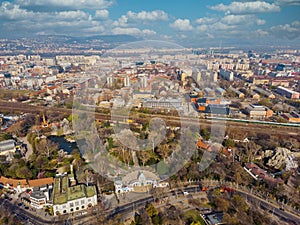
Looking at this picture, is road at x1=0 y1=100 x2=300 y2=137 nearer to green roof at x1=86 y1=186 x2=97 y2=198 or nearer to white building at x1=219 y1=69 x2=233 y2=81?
green roof at x1=86 y1=186 x2=97 y2=198

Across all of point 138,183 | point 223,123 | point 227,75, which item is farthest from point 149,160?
point 227,75

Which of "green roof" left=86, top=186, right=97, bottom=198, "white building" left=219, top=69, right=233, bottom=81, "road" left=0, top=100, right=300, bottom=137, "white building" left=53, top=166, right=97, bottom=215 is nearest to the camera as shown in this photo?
"white building" left=53, top=166, right=97, bottom=215

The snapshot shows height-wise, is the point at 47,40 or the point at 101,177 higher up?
the point at 47,40

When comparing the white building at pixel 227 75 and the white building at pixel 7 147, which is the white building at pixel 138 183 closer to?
the white building at pixel 7 147

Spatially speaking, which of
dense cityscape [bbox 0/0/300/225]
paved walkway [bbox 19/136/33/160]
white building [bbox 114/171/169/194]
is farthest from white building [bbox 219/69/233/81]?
paved walkway [bbox 19/136/33/160]

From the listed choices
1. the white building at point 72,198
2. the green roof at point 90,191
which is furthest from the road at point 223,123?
the white building at point 72,198

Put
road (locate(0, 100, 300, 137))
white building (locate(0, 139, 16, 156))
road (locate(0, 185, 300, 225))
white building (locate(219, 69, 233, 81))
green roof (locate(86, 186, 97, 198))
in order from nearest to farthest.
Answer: road (locate(0, 185, 300, 225)), green roof (locate(86, 186, 97, 198)), white building (locate(0, 139, 16, 156)), road (locate(0, 100, 300, 137)), white building (locate(219, 69, 233, 81))

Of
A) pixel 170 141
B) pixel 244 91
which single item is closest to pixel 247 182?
pixel 170 141

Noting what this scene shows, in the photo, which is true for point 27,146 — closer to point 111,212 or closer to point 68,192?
point 68,192

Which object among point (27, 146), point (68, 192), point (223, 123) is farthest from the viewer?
point (223, 123)

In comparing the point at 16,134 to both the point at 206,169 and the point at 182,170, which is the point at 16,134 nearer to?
the point at 182,170

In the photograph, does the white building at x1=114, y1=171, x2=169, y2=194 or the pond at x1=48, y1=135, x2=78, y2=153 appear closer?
the white building at x1=114, y1=171, x2=169, y2=194
